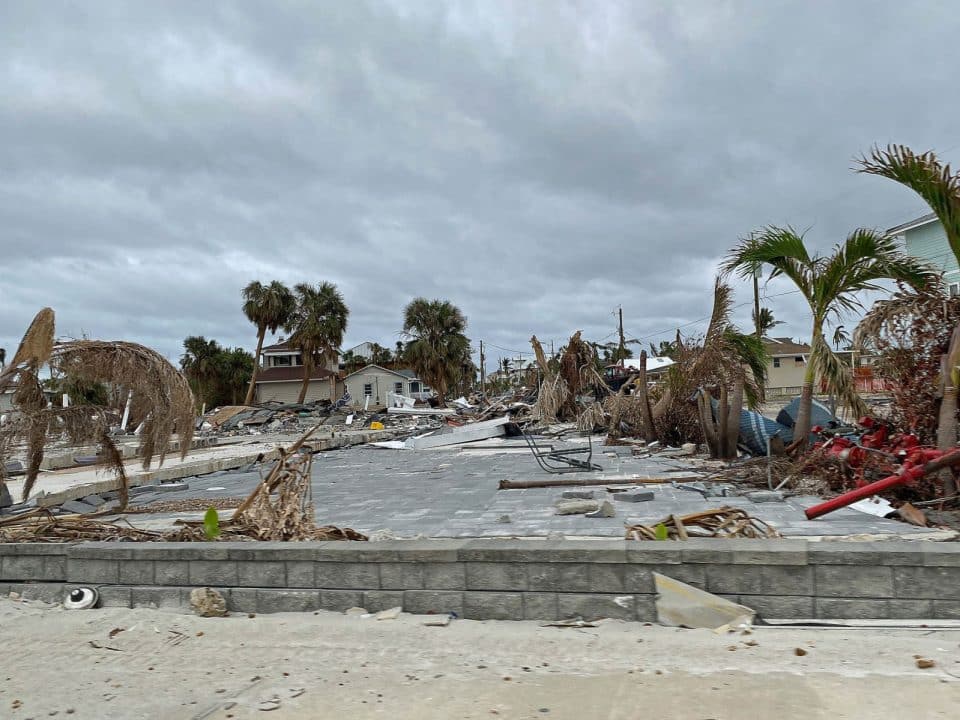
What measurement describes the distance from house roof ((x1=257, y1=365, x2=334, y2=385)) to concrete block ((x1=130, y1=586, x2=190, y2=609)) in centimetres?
5439

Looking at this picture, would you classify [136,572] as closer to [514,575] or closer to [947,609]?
[514,575]

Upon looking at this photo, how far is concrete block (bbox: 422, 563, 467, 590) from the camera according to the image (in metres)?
4.88

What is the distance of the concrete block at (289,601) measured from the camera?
16.8 ft

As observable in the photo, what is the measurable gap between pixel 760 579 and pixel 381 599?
243 cm

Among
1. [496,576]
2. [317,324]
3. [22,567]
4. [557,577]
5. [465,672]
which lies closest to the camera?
[465,672]

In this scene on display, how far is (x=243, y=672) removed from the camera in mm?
4211

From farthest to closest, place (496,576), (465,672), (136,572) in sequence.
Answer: (136,572)
(496,576)
(465,672)

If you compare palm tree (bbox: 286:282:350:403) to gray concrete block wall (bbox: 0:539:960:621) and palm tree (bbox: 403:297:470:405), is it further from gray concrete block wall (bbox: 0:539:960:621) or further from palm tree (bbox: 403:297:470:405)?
gray concrete block wall (bbox: 0:539:960:621)

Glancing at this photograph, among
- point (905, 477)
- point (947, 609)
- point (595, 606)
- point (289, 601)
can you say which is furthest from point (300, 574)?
point (905, 477)

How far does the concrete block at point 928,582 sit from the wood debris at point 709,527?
3.66 feet

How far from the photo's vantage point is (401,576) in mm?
4977

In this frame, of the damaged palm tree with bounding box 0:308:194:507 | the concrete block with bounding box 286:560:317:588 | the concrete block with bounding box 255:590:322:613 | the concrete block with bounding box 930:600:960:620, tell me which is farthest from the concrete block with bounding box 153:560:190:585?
the concrete block with bounding box 930:600:960:620

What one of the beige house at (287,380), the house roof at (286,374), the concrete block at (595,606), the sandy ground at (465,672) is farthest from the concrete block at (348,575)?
the house roof at (286,374)

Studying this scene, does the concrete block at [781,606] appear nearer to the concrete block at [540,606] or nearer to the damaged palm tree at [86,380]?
the concrete block at [540,606]
